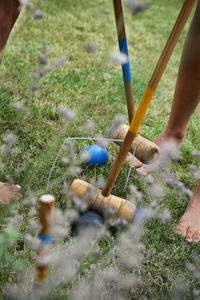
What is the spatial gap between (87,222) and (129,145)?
35 centimetres

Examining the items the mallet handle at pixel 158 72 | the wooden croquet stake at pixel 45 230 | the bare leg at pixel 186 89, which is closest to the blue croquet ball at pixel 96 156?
the bare leg at pixel 186 89

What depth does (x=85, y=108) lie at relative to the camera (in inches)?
81.8

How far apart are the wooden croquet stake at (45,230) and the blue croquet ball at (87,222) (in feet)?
1.67

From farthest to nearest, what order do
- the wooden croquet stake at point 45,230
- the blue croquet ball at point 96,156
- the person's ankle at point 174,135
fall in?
the person's ankle at point 174,135
the blue croquet ball at point 96,156
the wooden croquet stake at point 45,230

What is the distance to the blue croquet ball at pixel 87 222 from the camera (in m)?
1.25

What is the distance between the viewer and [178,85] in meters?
1.85

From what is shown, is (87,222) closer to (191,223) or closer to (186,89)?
(191,223)

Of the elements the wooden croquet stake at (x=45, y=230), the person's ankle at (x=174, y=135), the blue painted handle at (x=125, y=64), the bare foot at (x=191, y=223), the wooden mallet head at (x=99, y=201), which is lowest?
the bare foot at (x=191, y=223)

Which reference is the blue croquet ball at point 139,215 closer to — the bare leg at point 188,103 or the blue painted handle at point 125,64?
the bare leg at point 188,103

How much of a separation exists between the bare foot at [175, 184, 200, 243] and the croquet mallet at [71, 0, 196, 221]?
31cm

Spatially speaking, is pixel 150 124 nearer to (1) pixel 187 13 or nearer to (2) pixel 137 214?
(2) pixel 137 214

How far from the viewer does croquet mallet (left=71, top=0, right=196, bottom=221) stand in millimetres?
1000

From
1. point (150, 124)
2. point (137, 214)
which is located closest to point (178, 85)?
point (150, 124)

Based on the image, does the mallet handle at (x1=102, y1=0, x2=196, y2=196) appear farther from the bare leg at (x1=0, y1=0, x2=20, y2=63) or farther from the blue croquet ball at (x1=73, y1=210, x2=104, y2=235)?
the bare leg at (x1=0, y1=0, x2=20, y2=63)
